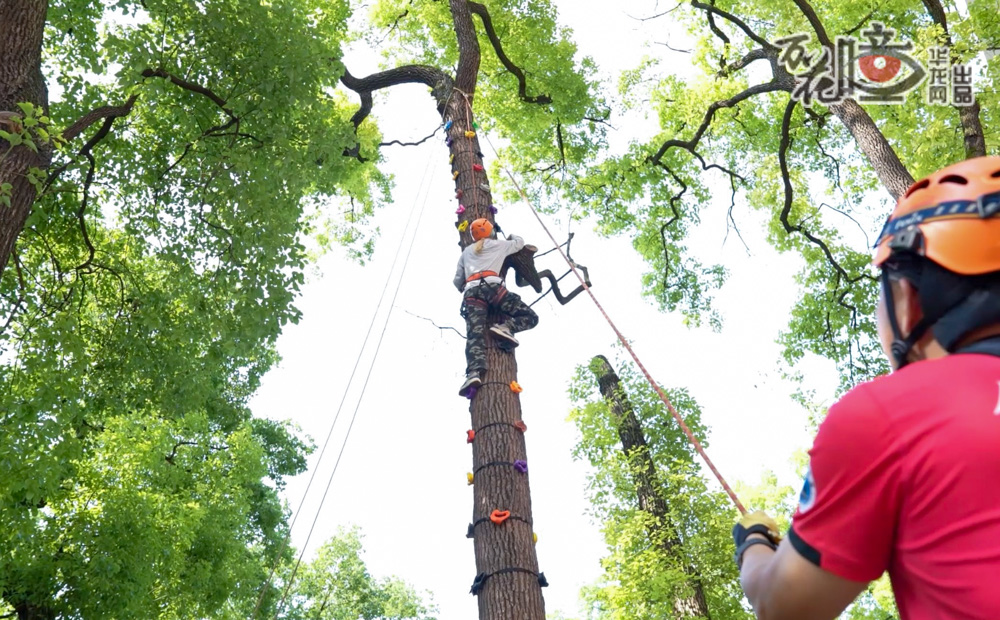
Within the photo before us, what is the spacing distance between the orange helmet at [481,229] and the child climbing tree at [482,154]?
2.8 inches

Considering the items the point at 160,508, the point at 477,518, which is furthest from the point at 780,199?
the point at 160,508

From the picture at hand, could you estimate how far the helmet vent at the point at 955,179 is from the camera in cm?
136

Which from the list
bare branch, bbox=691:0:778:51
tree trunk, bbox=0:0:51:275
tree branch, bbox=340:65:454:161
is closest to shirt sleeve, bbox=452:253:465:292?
tree branch, bbox=340:65:454:161

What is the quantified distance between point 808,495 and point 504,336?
16.3 ft

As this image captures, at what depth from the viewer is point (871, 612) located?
15000 mm

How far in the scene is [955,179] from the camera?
4.54 ft

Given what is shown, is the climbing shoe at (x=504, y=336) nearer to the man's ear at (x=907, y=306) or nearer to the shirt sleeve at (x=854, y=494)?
the man's ear at (x=907, y=306)

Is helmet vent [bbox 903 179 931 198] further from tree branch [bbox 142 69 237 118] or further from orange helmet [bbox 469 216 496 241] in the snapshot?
tree branch [bbox 142 69 237 118]

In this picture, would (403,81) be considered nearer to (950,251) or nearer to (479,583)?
(479,583)

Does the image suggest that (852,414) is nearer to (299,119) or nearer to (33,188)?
(33,188)

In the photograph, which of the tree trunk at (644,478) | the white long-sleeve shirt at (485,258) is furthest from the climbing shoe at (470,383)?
the tree trunk at (644,478)

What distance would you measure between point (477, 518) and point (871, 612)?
12.4 m

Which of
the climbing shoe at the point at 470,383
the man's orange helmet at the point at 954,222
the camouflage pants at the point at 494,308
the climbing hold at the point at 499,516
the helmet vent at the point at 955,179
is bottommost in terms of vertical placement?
the man's orange helmet at the point at 954,222

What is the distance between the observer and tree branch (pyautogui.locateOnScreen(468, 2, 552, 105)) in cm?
1065
